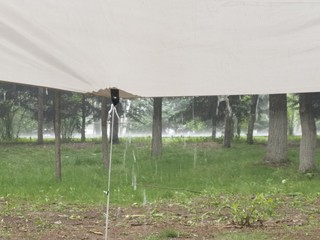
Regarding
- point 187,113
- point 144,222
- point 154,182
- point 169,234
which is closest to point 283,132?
A: point 154,182

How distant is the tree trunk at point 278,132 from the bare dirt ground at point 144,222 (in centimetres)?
547

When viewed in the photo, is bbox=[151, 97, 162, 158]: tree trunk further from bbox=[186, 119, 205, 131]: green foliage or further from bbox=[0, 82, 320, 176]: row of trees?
bbox=[186, 119, 205, 131]: green foliage

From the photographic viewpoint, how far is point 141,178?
1107 centimetres

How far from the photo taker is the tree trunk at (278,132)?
12945mm

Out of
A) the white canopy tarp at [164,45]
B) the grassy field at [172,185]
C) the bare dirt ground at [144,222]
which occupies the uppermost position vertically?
the white canopy tarp at [164,45]

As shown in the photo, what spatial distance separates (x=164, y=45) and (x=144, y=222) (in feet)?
13.7

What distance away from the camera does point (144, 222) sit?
6.16 metres

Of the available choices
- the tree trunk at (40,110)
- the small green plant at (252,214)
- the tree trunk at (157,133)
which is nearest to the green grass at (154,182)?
the tree trunk at (157,133)

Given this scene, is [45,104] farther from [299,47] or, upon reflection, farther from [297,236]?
[299,47]

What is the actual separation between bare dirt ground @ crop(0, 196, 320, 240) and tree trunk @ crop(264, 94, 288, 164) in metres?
5.47

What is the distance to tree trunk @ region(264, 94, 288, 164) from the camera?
510 inches

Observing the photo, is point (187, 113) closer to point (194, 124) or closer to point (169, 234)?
point (194, 124)

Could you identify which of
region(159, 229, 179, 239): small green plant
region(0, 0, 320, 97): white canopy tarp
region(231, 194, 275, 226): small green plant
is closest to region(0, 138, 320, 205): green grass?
region(231, 194, 275, 226): small green plant

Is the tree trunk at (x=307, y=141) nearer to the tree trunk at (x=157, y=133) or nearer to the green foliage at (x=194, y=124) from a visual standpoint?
the tree trunk at (x=157, y=133)
